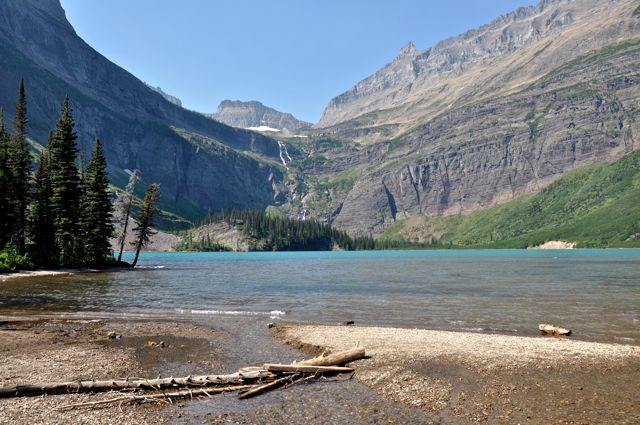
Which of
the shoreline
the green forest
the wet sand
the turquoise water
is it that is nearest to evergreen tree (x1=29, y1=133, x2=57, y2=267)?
the green forest

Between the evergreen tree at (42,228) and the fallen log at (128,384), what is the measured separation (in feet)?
243

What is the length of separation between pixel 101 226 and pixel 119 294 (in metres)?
45.7

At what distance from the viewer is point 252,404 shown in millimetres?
16359

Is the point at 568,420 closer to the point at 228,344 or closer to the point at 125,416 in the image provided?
the point at 125,416

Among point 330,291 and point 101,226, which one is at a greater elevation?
point 101,226

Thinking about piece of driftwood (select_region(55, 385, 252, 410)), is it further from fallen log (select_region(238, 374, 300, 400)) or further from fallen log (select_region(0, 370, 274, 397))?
fallen log (select_region(238, 374, 300, 400))

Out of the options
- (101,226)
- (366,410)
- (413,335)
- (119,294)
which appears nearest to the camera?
(366,410)

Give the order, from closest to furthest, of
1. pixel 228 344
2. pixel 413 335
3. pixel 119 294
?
pixel 228 344, pixel 413 335, pixel 119 294

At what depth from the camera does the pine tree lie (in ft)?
303

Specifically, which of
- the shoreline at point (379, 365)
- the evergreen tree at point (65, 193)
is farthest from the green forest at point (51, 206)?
the shoreline at point (379, 365)

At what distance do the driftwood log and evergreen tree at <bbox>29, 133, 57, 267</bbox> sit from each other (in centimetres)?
7415

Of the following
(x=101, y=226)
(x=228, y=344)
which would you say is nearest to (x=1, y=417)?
(x=228, y=344)

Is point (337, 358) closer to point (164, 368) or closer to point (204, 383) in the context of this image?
point (204, 383)

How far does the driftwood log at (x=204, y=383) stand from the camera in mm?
16625
